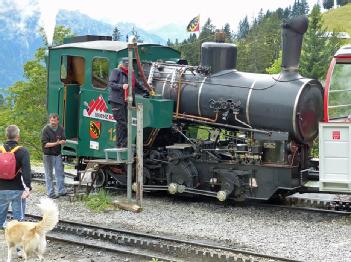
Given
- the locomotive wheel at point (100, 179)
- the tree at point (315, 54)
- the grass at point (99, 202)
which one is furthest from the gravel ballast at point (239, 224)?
the tree at point (315, 54)

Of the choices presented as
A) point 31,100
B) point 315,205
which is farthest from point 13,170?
point 31,100

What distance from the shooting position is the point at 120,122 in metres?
11.2

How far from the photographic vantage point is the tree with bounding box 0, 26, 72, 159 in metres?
37.4

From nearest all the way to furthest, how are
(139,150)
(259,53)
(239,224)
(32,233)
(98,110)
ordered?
(32,233) < (239,224) < (139,150) < (98,110) < (259,53)

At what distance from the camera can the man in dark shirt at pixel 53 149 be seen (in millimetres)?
11406

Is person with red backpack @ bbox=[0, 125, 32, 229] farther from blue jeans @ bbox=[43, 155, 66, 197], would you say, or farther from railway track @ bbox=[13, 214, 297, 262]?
blue jeans @ bbox=[43, 155, 66, 197]

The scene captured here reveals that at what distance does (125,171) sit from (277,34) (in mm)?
58721

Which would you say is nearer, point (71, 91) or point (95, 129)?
point (95, 129)

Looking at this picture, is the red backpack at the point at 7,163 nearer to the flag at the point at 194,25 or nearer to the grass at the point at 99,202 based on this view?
the grass at the point at 99,202

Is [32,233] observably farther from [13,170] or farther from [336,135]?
[336,135]

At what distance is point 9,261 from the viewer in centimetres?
726

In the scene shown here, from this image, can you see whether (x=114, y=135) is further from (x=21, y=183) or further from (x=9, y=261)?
(x=9, y=261)

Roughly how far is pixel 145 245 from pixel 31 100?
31.5m

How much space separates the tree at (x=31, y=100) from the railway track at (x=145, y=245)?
2835 centimetres
